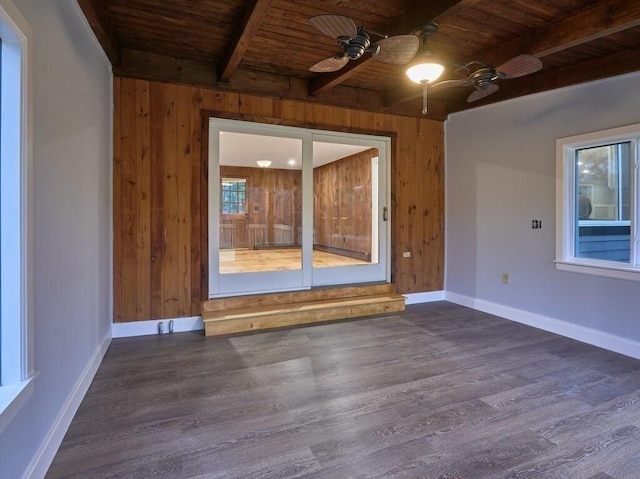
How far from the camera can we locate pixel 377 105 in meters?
4.75

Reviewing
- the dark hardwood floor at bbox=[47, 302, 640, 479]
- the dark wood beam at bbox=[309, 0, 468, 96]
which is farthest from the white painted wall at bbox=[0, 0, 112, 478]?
the dark wood beam at bbox=[309, 0, 468, 96]

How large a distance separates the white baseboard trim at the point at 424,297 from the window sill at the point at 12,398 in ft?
14.1

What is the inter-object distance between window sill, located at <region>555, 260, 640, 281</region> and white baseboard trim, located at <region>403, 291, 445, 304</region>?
68.7 inches

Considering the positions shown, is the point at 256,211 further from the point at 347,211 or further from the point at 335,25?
the point at 335,25

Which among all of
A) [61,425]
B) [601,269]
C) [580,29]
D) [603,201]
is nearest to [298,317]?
[61,425]

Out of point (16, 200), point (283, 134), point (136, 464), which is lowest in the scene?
A: point (136, 464)

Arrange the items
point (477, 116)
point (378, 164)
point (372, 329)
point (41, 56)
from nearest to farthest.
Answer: point (41, 56) → point (372, 329) → point (477, 116) → point (378, 164)

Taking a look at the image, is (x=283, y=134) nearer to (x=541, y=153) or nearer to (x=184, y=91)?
(x=184, y=91)

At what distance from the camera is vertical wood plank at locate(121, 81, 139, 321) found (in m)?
3.61

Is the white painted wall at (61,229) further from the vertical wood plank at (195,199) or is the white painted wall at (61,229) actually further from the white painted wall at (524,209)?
the white painted wall at (524,209)

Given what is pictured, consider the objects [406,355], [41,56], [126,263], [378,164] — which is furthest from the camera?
[378,164]

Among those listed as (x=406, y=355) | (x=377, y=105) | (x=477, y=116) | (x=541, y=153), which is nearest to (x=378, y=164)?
(x=377, y=105)

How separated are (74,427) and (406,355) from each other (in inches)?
98.8

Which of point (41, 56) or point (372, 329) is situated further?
point (372, 329)
